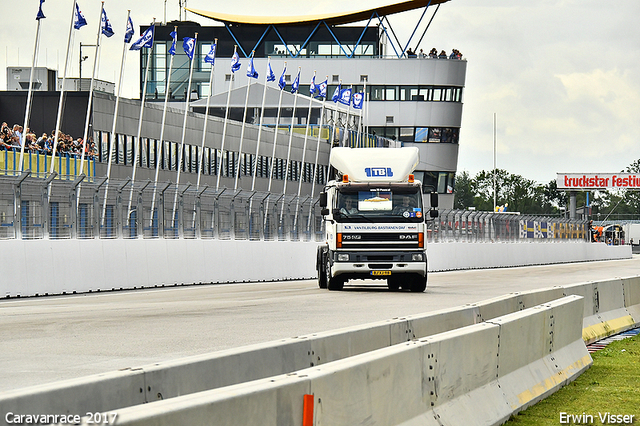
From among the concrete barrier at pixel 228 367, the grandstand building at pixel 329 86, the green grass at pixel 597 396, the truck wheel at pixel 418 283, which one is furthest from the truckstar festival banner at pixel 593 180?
the concrete barrier at pixel 228 367

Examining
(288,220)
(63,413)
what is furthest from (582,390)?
(288,220)

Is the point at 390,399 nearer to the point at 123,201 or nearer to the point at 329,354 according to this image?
the point at 329,354

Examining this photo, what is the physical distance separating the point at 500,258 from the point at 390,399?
4752cm

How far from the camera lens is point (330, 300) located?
21828mm

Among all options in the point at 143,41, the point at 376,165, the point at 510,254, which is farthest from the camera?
the point at 510,254

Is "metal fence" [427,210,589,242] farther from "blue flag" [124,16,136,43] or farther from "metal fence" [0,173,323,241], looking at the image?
"blue flag" [124,16,136,43]

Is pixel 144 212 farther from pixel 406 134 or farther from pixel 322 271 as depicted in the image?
pixel 406 134

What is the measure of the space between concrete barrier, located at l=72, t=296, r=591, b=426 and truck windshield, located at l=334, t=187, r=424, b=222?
42.8ft

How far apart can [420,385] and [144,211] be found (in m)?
20.7

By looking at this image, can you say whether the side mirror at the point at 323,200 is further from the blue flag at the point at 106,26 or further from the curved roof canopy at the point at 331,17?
the curved roof canopy at the point at 331,17

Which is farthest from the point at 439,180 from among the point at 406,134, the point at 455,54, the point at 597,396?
the point at 597,396

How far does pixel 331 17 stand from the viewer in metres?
96.0

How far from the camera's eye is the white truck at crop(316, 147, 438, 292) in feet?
81.3

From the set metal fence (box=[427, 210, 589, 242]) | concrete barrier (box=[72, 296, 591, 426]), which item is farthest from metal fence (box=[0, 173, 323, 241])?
concrete barrier (box=[72, 296, 591, 426])
